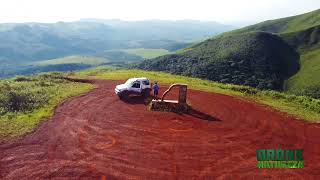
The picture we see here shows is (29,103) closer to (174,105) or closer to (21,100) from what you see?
(21,100)

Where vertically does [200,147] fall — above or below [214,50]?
below

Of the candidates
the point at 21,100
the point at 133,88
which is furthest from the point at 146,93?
the point at 21,100

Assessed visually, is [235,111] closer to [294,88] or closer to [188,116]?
[188,116]

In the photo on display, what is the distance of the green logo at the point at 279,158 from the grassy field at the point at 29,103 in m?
16.0

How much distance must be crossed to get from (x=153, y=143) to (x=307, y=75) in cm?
11810

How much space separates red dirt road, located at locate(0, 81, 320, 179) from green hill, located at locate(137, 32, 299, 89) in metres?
93.6

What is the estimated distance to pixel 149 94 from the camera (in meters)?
42.4

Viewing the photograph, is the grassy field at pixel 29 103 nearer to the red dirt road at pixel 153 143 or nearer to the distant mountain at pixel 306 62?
the red dirt road at pixel 153 143

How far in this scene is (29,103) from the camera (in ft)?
117

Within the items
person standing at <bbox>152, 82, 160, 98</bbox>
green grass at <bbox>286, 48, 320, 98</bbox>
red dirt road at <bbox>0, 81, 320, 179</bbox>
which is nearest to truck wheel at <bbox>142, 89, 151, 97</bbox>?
person standing at <bbox>152, 82, 160, 98</bbox>

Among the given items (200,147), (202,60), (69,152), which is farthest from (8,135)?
(202,60)

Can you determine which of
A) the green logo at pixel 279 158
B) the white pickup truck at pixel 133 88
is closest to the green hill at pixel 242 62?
the white pickup truck at pixel 133 88

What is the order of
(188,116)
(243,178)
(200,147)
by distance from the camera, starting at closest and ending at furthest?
(243,178)
(200,147)
(188,116)

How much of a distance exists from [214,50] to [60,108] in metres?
139
